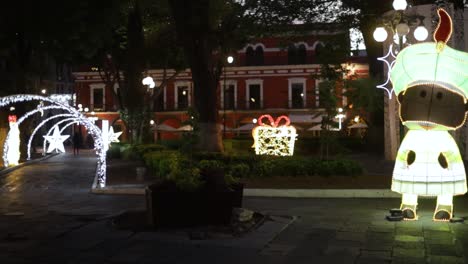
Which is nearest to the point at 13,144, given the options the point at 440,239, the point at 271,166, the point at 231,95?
the point at 271,166

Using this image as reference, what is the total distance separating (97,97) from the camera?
64.1 metres

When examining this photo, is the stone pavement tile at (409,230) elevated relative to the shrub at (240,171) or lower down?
lower down

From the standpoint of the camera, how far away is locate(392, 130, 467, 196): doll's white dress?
431 inches

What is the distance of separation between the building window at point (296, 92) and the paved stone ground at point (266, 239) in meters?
43.3

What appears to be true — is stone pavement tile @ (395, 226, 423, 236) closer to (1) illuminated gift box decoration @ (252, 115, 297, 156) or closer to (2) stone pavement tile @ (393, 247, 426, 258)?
(2) stone pavement tile @ (393, 247, 426, 258)

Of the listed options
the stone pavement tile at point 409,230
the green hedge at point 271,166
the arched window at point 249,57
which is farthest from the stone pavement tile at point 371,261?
the arched window at point 249,57

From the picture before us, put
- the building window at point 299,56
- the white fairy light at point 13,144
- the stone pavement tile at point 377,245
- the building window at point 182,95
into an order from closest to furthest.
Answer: the stone pavement tile at point 377,245, the white fairy light at point 13,144, the building window at point 299,56, the building window at point 182,95

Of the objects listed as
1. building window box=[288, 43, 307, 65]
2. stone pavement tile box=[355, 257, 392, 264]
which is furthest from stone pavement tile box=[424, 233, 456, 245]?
building window box=[288, 43, 307, 65]

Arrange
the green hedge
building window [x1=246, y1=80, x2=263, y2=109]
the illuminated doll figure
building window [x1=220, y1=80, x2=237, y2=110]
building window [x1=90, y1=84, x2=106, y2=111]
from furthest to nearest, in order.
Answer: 1. building window [x1=90, y1=84, x2=106, y2=111]
2. building window [x1=220, y1=80, x2=237, y2=110]
3. building window [x1=246, y1=80, x2=263, y2=109]
4. the green hedge
5. the illuminated doll figure

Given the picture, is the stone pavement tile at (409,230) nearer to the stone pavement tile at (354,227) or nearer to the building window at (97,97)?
the stone pavement tile at (354,227)

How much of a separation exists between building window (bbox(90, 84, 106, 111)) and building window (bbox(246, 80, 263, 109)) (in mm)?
14612

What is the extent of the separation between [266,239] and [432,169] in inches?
126

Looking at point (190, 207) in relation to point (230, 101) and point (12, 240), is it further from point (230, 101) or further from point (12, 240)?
point (230, 101)

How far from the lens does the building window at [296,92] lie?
5766 centimetres
